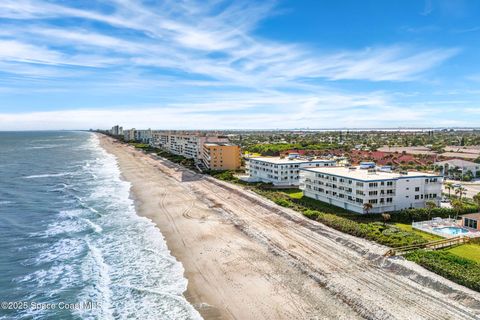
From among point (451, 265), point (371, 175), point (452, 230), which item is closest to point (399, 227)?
point (452, 230)

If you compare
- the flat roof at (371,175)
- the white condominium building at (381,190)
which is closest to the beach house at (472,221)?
the white condominium building at (381,190)

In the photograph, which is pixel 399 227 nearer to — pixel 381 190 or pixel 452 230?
pixel 452 230

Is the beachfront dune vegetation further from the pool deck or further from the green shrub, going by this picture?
the pool deck

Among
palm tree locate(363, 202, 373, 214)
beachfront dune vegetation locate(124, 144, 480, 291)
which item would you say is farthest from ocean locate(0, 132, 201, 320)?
palm tree locate(363, 202, 373, 214)

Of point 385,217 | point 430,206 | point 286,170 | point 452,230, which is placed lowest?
point 452,230

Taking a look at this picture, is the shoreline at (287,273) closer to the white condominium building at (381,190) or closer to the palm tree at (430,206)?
the white condominium building at (381,190)

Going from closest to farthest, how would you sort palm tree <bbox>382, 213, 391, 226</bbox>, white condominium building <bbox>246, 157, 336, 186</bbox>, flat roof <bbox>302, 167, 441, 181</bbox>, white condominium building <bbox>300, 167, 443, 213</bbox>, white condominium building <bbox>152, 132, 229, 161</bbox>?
palm tree <bbox>382, 213, 391, 226</bbox>, white condominium building <bbox>300, 167, 443, 213</bbox>, flat roof <bbox>302, 167, 441, 181</bbox>, white condominium building <bbox>246, 157, 336, 186</bbox>, white condominium building <bbox>152, 132, 229, 161</bbox>
